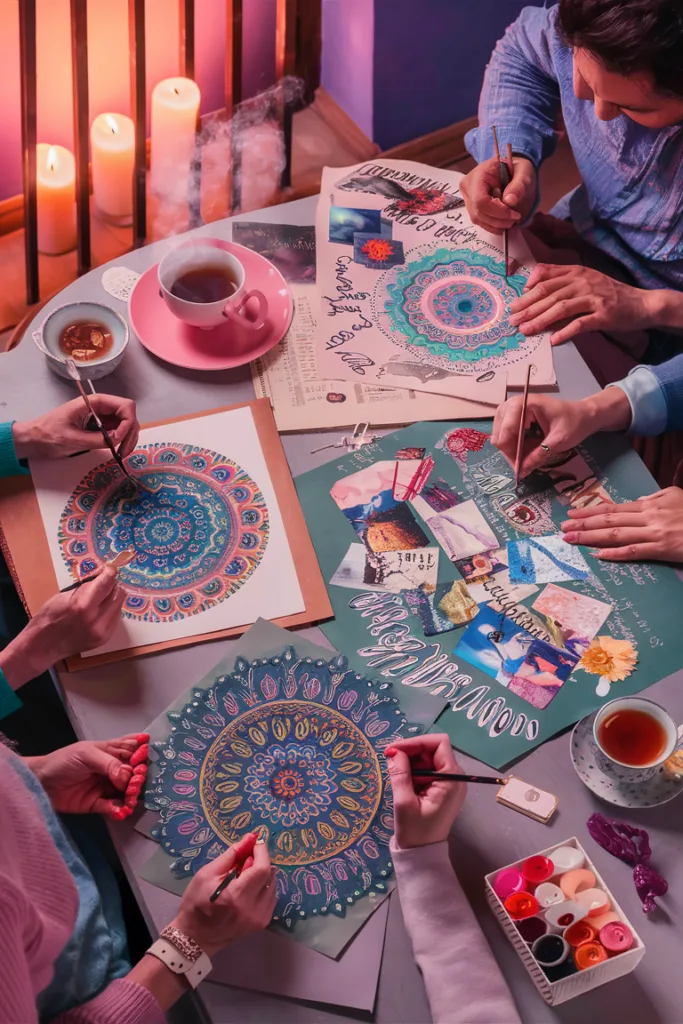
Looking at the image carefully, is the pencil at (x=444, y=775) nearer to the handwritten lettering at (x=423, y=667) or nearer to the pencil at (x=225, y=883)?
the handwritten lettering at (x=423, y=667)

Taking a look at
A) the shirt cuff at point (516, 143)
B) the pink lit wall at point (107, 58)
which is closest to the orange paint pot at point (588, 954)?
the shirt cuff at point (516, 143)

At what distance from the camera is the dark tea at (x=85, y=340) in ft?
4.49

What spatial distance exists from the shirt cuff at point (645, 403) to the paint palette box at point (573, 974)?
0.64 m

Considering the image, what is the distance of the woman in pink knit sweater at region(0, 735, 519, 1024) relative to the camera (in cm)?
91

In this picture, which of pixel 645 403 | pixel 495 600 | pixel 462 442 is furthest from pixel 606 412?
pixel 495 600

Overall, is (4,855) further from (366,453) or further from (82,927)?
(366,453)

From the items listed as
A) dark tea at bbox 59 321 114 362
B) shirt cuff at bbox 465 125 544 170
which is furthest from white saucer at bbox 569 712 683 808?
shirt cuff at bbox 465 125 544 170

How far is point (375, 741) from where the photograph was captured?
1074mm

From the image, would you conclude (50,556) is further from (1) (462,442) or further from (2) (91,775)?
(1) (462,442)

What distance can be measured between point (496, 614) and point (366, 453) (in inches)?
11.6

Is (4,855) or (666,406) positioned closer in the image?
(4,855)

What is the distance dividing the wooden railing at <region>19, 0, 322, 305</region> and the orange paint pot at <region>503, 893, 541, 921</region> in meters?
Result: 1.69

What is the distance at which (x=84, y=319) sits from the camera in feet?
4.57

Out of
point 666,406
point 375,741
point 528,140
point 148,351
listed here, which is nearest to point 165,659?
point 375,741
